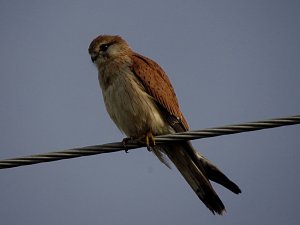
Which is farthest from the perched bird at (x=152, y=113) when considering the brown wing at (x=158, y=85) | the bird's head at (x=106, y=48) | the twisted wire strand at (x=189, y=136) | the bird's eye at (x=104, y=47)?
the twisted wire strand at (x=189, y=136)

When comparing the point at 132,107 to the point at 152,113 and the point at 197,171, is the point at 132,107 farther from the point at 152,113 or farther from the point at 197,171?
the point at 197,171

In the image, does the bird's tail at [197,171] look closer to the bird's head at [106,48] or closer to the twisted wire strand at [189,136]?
the twisted wire strand at [189,136]

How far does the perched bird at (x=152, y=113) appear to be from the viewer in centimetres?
578

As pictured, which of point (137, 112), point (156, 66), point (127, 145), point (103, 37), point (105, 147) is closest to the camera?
point (105, 147)

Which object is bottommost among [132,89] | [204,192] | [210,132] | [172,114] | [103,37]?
[204,192]

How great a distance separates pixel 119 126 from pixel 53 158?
183 cm

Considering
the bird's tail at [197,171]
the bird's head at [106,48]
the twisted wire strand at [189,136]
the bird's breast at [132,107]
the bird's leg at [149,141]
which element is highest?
the bird's head at [106,48]

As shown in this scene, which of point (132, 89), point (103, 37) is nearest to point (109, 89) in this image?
point (132, 89)

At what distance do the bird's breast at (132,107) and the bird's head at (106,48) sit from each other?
2.15 feet

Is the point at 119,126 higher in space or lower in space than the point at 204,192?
higher

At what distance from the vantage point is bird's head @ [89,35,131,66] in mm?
6646

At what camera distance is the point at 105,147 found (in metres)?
4.70

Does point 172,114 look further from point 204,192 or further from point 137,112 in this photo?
point 204,192

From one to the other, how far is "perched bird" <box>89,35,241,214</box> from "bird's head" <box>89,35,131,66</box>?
0.29 meters
